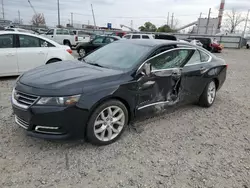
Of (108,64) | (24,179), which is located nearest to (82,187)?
(24,179)

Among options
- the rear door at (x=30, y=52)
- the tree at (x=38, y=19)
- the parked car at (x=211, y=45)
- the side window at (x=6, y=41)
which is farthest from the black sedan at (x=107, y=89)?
the tree at (x=38, y=19)

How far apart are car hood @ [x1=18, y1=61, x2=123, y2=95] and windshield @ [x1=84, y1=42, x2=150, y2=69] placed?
246 mm

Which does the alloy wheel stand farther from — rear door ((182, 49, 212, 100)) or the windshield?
rear door ((182, 49, 212, 100))

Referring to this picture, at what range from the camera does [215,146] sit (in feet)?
10.8

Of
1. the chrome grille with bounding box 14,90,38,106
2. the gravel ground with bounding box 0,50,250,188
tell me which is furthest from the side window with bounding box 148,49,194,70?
the chrome grille with bounding box 14,90,38,106

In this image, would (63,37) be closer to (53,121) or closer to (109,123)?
(109,123)

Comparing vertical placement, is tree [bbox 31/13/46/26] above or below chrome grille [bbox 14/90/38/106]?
above

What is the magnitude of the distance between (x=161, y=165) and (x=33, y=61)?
512 cm

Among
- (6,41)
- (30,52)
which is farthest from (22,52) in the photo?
(6,41)

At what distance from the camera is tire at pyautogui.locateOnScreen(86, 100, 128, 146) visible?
114 inches

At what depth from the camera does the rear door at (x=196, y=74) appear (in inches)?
162

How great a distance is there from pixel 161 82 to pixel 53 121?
1.84 meters

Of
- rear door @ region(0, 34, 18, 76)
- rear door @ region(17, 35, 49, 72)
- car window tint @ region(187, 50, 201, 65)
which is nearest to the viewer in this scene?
car window tint @ region(187, 50, 201, 65)

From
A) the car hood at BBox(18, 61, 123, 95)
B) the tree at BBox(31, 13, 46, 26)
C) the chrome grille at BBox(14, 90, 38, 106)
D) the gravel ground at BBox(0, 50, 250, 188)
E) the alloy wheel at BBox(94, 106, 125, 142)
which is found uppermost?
the tree at BBox(31, 13, 46, 26)
